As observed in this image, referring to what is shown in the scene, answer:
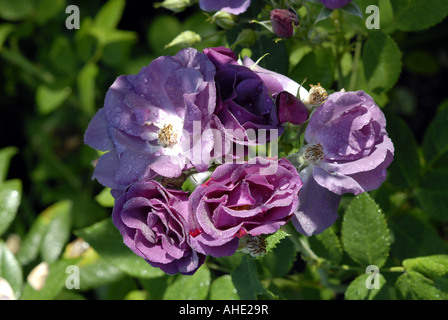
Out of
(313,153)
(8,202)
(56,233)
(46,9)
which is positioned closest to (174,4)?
(313,153)

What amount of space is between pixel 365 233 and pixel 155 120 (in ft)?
2.29

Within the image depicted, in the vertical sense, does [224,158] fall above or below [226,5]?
below

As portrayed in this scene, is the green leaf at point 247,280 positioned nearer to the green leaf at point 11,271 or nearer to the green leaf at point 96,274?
the green leaf at point 96,274

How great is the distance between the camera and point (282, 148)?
4.49 ft

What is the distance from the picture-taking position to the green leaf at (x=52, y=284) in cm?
174

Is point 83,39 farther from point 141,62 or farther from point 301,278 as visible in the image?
point 301,278

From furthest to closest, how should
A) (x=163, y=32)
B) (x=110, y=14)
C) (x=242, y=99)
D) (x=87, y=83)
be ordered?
1. (x=163, y=32)
2. (x=110, y=14)
3. (x=87, y=83)
4. (x=242, y=99)

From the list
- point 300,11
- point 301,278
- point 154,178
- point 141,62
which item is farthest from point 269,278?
point 141,62

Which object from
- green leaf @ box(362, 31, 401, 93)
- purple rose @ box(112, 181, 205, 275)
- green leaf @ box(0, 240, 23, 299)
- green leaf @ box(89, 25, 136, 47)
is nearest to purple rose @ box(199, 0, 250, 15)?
green leaf @ box(362, 31, 401, 93)

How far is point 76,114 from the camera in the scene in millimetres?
2883

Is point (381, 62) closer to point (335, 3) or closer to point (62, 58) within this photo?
point (335, 3)

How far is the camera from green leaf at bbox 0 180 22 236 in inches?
75.4

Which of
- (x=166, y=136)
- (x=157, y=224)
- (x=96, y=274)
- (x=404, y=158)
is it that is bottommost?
(x=96, y=274)

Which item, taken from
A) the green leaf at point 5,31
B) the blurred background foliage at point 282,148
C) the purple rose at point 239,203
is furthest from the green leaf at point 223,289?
the green leaf at point 5,31
